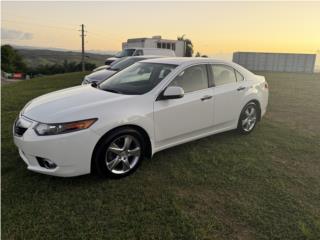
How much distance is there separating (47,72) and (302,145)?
198 ft

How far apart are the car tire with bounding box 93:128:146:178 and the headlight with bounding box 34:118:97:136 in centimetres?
33

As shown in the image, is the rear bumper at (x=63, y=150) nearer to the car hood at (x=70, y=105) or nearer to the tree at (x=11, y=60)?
the car hood at (x=70, y=105)

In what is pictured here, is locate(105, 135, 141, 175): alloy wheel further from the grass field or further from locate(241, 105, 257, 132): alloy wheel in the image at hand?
locate(241, 105, 257, 132): alloy wheel

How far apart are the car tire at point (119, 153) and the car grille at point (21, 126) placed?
0.91m

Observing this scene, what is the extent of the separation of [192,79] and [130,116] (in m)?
1.38

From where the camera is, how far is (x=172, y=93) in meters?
3.81

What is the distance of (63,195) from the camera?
3238 millimetres

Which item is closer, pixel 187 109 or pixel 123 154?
pixel 123 154

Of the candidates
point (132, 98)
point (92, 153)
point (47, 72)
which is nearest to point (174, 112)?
point (132, 98)

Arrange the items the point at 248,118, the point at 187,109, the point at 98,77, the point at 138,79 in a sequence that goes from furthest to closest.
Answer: the point at 98,77 → the point at 248,118 → the point at 138,79 → the point at 187,109

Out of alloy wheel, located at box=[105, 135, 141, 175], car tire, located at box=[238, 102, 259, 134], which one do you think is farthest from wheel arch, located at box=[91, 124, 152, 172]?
car tire, located at box=[238, 102, 259, 134]

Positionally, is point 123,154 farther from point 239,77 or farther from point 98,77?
point 98,77

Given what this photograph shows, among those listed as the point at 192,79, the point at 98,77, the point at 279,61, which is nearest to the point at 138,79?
the point at 192,79

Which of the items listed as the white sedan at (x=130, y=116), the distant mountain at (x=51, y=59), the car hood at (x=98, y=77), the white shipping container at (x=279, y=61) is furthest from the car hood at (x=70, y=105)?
the distant mountain at (x=51, y=59)
